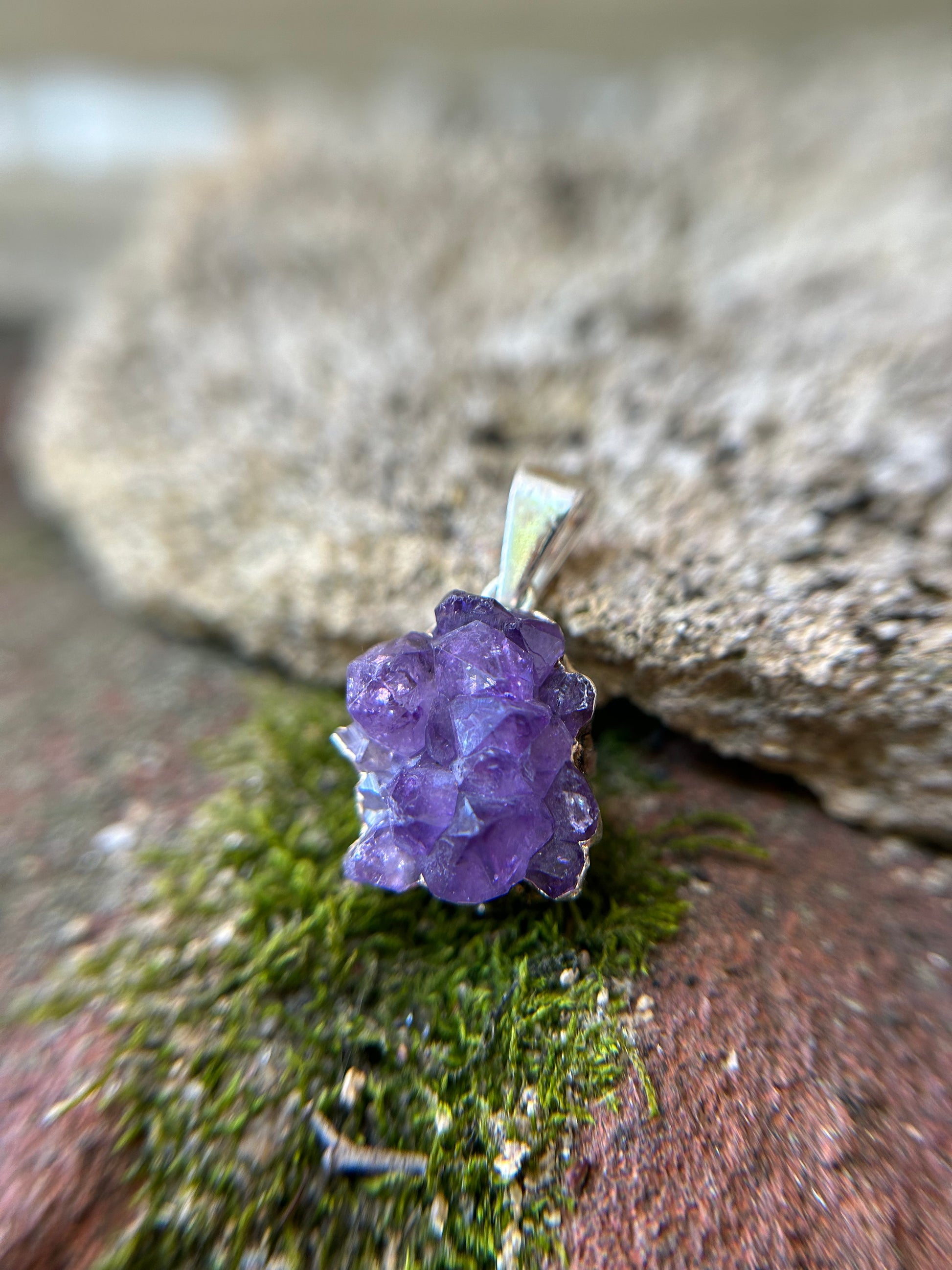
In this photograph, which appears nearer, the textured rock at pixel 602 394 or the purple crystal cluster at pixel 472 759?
the purple crystal cluster at pixel 472 759

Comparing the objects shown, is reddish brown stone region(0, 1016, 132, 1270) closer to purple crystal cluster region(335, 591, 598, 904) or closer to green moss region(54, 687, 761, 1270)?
green moss region(54, 687, 761, 1270)

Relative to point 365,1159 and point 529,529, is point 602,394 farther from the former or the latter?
point 365,1159

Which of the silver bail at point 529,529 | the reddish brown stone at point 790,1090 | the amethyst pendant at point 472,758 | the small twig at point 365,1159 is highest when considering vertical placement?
the silver bail at point 529,529

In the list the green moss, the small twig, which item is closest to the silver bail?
the green moss

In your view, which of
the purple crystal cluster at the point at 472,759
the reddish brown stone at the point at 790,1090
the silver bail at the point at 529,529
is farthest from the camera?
the silver bail at the point at 529,529

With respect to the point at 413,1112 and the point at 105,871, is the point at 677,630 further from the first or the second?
the point at 105,871

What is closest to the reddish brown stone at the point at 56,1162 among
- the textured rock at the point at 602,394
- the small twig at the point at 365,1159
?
the small twig at the point at 365,1159

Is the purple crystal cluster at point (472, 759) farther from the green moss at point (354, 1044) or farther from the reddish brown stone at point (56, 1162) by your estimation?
the reddish brown stone at point (56, 1162)
